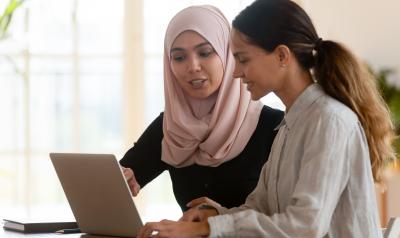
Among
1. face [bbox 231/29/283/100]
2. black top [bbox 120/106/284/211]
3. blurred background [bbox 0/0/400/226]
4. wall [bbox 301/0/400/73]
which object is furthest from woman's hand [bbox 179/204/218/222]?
wall [bbox 301/0/400/73]

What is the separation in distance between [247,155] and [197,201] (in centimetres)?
45

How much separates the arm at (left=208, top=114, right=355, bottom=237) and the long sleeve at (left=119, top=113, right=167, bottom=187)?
99 centimetres

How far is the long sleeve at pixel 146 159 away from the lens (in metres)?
2.59

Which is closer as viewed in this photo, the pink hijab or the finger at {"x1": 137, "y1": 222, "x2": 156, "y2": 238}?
the finger at {"x1": 137, "y1": 222, "x2": 156, "y2": 238}

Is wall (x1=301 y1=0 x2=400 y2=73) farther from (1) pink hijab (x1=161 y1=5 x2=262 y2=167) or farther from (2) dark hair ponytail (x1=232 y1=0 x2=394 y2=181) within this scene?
(2) dark hair ponytail (x1=232 y1=0 x2=394 y2=181)

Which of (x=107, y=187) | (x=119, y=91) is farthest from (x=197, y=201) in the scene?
(x=119, y=91)

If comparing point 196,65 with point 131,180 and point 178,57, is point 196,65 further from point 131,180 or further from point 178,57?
point 131,180

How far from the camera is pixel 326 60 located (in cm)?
177

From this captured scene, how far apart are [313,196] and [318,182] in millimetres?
31

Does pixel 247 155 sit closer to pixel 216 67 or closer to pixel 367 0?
pixel 216 67

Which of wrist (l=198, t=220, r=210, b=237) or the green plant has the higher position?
the green plant

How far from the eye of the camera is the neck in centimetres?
175

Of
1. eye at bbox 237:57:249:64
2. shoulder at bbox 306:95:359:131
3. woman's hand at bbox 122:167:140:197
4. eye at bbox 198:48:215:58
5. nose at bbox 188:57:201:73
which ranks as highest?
eye at bbox 198:48:215:58

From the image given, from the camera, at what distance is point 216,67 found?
2404 mm
